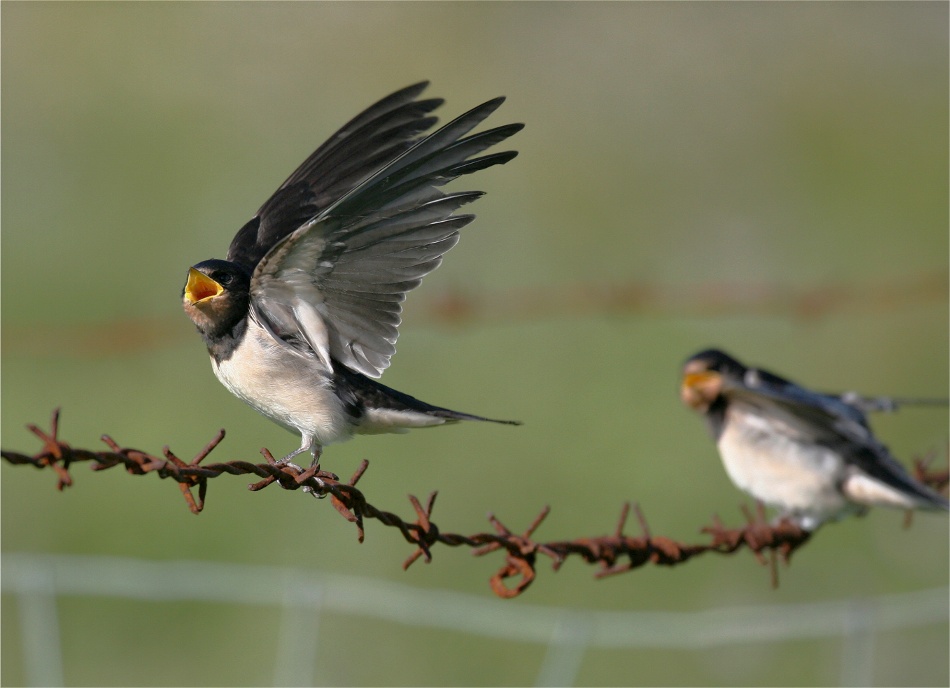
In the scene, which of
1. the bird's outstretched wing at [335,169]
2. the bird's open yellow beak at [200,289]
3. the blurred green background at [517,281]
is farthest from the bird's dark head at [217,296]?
the blurred green background at [517,281]

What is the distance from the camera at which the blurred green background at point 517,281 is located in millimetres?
6773

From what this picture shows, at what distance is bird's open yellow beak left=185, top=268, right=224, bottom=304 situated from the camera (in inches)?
123

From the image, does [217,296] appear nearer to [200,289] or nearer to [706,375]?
[200,289]

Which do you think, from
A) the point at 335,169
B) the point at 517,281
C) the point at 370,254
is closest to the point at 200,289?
the point at 370,254

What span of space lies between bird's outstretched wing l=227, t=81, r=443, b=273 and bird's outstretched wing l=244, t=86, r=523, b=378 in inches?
13.2

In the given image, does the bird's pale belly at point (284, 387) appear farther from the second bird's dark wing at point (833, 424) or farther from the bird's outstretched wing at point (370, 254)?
the second bird's dark wing at point (833, 424)

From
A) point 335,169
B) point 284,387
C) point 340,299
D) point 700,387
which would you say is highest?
point 335,169

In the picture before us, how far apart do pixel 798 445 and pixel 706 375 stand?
19.6 inches

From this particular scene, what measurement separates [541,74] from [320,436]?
39.8ft

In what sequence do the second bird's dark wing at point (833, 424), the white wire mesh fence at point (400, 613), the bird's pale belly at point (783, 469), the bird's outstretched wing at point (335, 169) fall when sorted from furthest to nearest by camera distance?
the white wire mesh fence at point (400, 613) < the bird's pale belly at point (783, 469) < the second bird's dark wing at point (833, 424) < the bird's outstretched wing at point (335, 169)

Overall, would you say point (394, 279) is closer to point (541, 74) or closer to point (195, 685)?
point (195, 685)

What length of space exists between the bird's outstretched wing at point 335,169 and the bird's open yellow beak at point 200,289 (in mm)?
266

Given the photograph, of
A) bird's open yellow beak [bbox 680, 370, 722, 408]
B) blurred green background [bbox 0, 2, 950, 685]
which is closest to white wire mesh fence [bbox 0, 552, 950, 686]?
blurred green background [bbox 0, 2, 950, 685]

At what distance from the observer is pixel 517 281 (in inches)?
407
